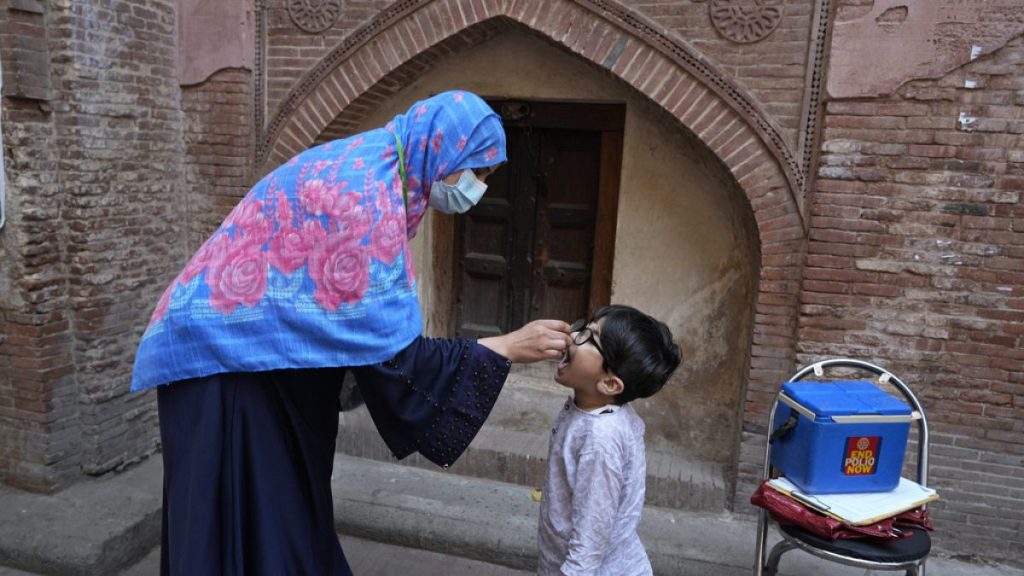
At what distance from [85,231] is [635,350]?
11.0ft

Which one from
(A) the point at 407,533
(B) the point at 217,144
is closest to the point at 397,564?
(A) the point at 407,533

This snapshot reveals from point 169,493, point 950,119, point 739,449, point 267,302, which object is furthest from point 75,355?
point 950,119

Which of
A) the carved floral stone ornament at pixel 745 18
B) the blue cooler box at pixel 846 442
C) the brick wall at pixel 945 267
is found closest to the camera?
the blue cooler box at pixel 846 442

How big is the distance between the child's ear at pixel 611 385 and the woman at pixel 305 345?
→ 20 centimetres

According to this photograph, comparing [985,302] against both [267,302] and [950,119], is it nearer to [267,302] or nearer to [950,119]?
[950,119]

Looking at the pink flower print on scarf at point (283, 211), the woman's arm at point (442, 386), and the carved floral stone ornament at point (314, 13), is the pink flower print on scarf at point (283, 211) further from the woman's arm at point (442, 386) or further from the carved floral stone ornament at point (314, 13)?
the carved floral stone ornament at point (314, 13)

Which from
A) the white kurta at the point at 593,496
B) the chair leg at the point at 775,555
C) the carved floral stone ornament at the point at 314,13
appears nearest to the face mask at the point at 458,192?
the white kurta at the point at 593,496

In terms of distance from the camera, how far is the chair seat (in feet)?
7.47

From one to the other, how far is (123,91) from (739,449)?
13.4 ft

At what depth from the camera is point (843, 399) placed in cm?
252

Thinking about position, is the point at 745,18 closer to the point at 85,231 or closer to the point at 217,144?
the point at 217,144

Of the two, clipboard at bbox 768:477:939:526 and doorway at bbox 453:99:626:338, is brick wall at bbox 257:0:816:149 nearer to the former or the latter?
doorway at bbox 453:99:626:338

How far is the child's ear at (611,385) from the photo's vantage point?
6.70ft

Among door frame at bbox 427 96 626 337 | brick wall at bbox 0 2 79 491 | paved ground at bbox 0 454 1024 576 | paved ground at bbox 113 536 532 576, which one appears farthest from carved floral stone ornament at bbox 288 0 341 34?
paved ground at bbox 113 536 532 576
